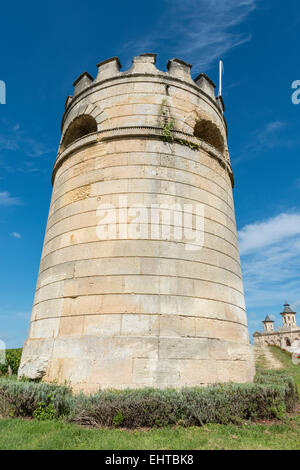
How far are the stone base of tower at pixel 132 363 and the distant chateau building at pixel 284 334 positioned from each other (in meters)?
66.5

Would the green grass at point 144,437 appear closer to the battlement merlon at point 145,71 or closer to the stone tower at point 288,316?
the battlement merlon at point 145,71

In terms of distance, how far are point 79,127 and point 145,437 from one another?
30.9 ft

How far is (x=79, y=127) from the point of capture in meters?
10.1

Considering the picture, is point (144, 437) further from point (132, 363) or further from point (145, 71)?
point (145, 71)

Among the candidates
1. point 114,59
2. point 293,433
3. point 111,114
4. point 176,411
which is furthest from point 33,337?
point 114,59

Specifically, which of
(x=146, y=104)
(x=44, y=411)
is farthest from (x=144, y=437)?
(x=146, y=104)

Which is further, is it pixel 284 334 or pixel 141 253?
pixel 284 334

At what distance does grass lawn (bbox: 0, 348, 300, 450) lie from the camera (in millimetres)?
3951

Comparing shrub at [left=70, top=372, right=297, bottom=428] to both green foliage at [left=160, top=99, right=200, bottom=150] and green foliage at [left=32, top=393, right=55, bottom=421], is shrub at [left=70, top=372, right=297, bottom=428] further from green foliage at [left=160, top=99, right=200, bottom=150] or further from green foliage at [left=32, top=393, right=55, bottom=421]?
green foliage at [left=160, top=99, right=200, bottom=150]

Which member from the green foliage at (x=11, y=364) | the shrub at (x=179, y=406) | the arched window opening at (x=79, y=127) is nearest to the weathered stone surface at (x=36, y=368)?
the shrub at (x=179, y=406)

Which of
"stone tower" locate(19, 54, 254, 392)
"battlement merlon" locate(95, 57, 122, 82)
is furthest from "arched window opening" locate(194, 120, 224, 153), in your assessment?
"battlement merlon" locate(95, 57, 122, 82)

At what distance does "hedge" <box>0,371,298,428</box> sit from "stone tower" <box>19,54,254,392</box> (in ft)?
2.42
